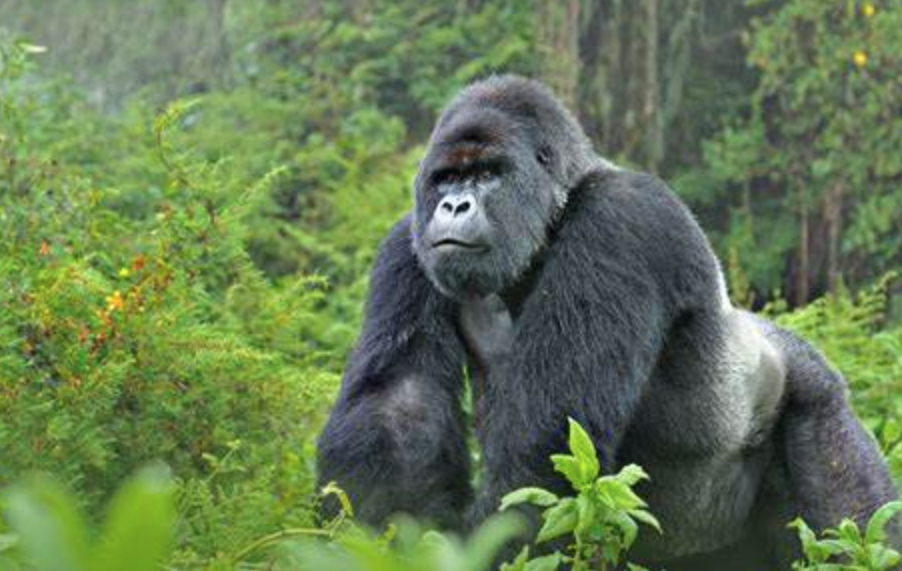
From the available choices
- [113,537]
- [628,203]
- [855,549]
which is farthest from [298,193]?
[113,537]

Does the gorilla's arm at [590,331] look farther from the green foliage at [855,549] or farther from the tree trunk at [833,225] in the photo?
the tree trunk at [833,225]

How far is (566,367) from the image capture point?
302cm

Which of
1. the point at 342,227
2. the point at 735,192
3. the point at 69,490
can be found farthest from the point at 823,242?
the point at 69,490

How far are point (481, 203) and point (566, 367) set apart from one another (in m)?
0.41

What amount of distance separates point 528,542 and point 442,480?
28cm

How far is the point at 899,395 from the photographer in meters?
4.42

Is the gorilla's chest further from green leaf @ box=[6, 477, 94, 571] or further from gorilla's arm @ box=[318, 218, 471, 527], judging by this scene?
green leaf @ box=[6, 477, 94, 571]

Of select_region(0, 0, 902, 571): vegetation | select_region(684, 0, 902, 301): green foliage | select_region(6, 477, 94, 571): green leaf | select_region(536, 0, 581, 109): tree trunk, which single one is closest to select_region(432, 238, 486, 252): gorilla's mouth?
select_region(0, 0, 902, 571): vegetation

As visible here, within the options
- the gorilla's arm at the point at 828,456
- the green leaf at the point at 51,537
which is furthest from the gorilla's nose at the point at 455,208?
the green leaf at the point at 51,537

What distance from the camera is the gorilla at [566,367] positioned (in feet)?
9.98

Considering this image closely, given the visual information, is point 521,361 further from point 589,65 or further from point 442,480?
point 589,65

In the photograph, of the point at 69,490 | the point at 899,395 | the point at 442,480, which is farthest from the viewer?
Answer: the point at 899,395

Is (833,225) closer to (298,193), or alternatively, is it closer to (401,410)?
(298,193)

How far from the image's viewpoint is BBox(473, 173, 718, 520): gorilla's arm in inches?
117
